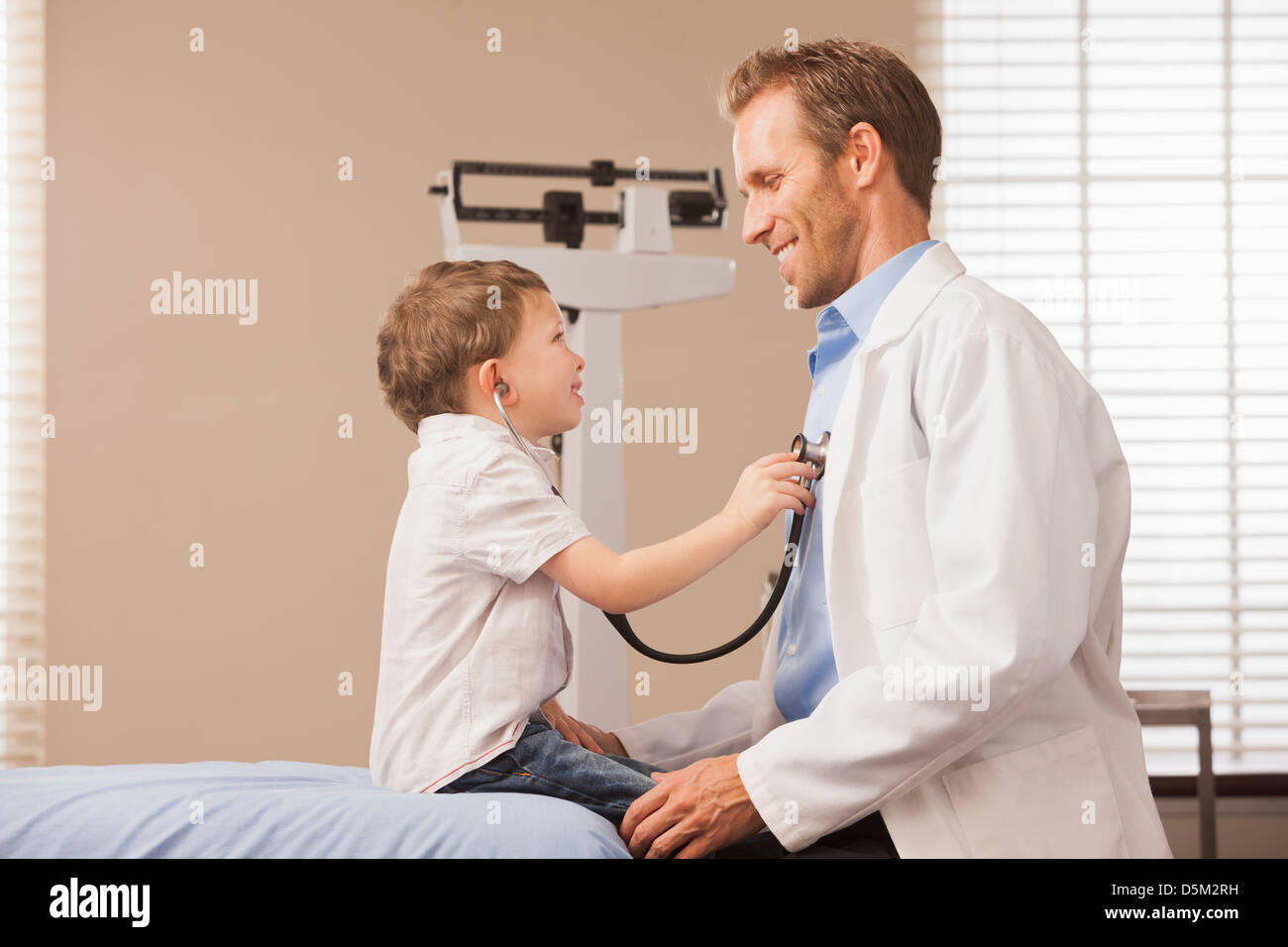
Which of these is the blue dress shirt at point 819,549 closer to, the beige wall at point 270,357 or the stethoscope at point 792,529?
the stethoscope at point 792,529

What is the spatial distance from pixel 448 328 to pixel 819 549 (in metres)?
0.50

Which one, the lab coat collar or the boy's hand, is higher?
the lab coat collar

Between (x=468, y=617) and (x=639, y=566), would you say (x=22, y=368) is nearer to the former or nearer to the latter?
(x=468, y=617)

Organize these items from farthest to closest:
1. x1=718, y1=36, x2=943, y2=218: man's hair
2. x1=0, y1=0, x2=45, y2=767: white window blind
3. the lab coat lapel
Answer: x1=0, y1=0, x2=45, y2=767: white window blind, x1=718, y1=36, x2=943, y2=218: man's hair, the lab coat lapel

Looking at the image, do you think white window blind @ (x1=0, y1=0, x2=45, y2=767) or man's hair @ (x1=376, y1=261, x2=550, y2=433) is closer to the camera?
man's hair @ (x1=376, y1=261, x2=550, y2=433)

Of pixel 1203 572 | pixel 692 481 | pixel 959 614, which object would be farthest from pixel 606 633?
pixel 1203 572

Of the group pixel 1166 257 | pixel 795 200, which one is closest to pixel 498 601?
pixel 795 200

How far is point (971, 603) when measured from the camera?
101cm

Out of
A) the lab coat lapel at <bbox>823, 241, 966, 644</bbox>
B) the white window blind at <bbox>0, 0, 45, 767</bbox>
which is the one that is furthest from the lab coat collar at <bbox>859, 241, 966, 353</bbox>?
the white window blind at <bbox>0, 0, 45, 767</bbox>

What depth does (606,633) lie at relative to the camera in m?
1.82

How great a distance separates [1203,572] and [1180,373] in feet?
1.87

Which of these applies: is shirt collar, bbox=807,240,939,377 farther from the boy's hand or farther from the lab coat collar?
the boy's hand

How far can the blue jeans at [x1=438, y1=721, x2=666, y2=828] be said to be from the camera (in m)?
1.18

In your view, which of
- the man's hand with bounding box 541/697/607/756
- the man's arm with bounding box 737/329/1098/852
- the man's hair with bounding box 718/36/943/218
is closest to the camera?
the man's arm with bounding box 737/329/1098/852
